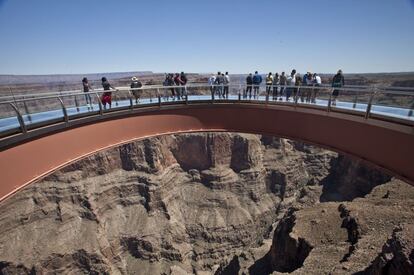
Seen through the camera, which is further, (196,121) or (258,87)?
(258,87)

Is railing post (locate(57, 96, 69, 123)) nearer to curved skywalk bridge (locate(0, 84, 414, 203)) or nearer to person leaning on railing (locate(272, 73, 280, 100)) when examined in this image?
curved skywalk bridge (locate(0, 84, 414, 203))

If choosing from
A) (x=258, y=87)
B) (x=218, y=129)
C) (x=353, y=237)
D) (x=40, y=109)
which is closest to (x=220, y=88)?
(x=258, y=87)

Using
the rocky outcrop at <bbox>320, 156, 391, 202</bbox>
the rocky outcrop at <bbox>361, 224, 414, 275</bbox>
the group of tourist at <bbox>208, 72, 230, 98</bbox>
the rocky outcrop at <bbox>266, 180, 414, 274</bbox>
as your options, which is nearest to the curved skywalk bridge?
the group of tourist at <bbox>208, 72, 230, 98</bbox>

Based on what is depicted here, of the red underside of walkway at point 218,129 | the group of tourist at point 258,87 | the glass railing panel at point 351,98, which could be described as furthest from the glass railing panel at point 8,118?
the glass railing panel at point 351,98

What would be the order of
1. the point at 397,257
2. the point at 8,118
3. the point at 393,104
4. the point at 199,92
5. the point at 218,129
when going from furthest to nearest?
the point at 199,92 < the point at 218,129 < the point at 397,257 < the point at 393,104 < the point at 8,118

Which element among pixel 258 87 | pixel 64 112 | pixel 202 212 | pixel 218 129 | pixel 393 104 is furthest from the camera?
pixel 202 212

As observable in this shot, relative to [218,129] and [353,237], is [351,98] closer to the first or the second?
[218,129]

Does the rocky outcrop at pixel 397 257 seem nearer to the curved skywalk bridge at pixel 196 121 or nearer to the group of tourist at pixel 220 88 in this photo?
the curved skywalk bridge at pixel 196 121
